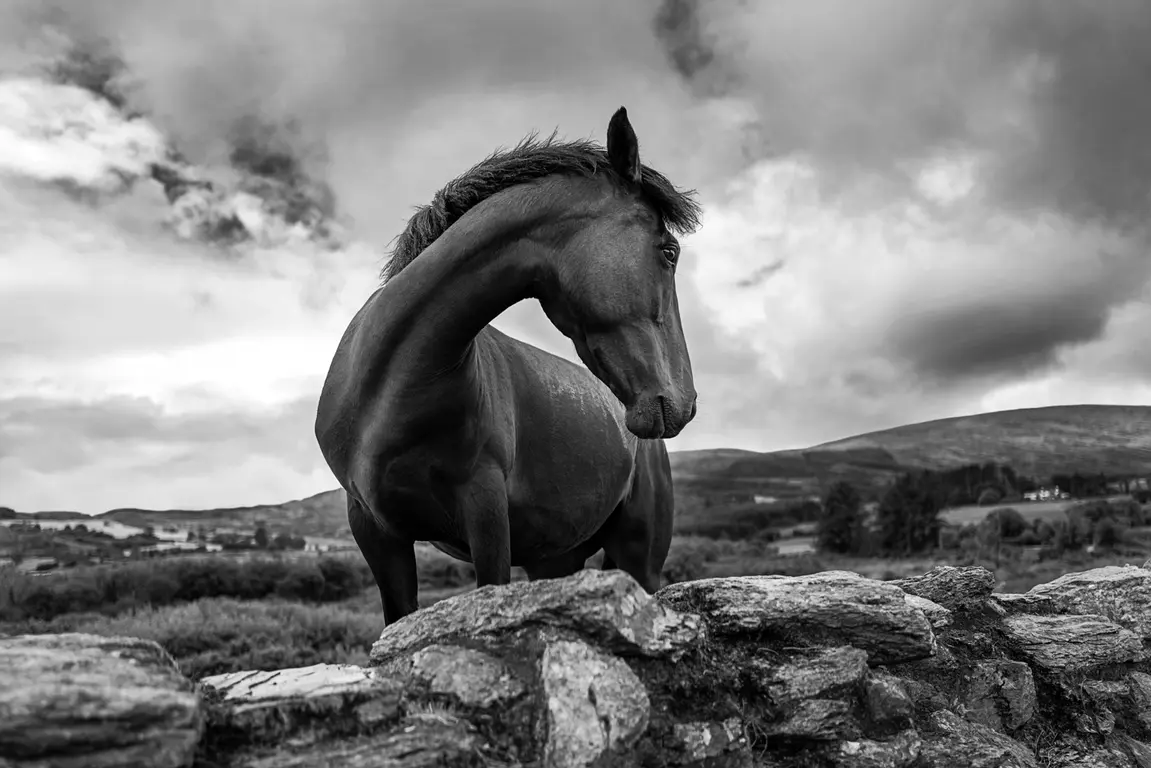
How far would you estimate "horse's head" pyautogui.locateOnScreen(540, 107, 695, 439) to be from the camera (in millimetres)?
3131

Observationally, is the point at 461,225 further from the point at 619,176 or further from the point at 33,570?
the point at 33,570

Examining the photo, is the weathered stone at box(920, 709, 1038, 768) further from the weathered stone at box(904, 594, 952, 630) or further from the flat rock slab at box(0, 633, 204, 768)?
the flat rock slab at box(0, 633, 204, 768)

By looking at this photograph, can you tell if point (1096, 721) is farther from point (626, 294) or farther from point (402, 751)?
point (402, 751)

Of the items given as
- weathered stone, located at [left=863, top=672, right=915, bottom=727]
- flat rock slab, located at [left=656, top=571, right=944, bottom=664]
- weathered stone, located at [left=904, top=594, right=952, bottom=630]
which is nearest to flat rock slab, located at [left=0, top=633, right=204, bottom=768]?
flat rock slab, located at [left=656, top=571, right=944, bottom=664]

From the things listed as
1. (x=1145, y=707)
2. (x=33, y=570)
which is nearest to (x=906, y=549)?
(x=33, y=570)

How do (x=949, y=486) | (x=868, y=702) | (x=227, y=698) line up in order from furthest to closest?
1. (x=949, y=486)
2. (x=868, y=702)
3. (x=227, y=698)

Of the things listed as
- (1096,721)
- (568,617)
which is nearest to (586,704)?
(568,617)

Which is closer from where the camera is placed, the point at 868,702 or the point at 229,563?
the point at 868,702

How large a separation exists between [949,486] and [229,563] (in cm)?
7755

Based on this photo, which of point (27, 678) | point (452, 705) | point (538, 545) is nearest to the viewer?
point (27, 678)

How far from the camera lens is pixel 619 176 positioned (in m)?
3.47

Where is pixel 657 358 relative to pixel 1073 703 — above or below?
→ above

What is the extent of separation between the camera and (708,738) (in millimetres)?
2527

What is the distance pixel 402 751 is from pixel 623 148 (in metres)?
2.46
